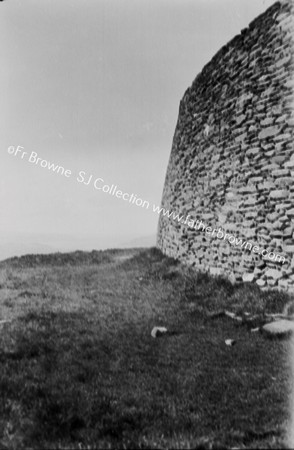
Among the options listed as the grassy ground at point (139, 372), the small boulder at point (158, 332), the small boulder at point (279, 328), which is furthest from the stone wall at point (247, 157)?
the small boulder at point (158, 332)

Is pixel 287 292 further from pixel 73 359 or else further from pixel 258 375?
pixel 73 359

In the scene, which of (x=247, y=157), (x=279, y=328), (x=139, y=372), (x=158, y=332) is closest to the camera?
(x=139, y=372)

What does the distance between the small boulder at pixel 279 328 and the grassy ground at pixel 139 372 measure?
0.77 feet

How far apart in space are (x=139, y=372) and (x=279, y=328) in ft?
9.91

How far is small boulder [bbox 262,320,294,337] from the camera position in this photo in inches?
277

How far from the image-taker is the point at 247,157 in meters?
10.9

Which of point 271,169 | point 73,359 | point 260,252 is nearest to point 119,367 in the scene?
point 73,359

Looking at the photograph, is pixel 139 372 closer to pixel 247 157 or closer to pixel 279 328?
pixel 279 328

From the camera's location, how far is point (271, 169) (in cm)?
996

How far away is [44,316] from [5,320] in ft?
2.80

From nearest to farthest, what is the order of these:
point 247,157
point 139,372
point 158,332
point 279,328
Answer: point 139,372 → point 279,328 → point 158,332 → point 247,157

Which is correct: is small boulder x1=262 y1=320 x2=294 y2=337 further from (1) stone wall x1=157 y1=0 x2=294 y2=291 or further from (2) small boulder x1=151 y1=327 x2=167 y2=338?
(2) small boulder x1=151 y1=327 x2=167 y2=338

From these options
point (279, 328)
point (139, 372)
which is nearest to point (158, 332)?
point (139, 372)

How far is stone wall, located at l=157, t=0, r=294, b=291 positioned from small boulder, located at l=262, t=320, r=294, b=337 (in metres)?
1.71
